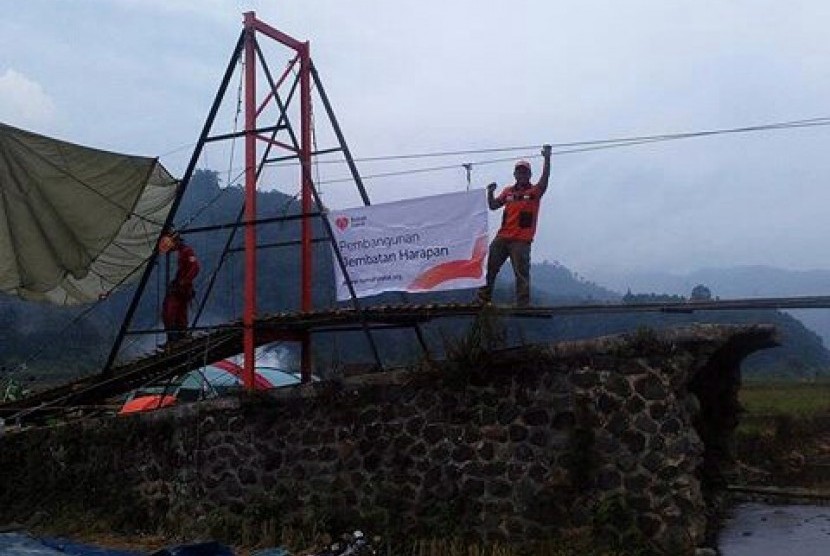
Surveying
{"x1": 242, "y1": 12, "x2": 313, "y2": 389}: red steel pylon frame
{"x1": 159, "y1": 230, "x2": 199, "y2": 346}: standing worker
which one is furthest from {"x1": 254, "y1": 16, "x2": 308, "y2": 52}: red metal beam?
{"x1": 159, "y1": 230, "x2": 199, "y2": 346}: standing worker

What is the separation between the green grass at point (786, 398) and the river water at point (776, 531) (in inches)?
176

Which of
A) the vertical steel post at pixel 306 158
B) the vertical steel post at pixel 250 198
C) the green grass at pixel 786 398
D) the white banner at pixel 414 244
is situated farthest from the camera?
the green grass at pixel 786 398

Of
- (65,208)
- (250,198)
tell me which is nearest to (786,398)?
(250,198)

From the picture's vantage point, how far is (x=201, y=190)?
6556 cm

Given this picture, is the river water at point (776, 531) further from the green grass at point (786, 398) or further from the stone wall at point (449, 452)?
the green grass at point (786, 398)

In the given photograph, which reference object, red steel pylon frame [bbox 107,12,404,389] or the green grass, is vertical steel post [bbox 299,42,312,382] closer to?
red steel pylon frame [bbox 107,12,404,389]

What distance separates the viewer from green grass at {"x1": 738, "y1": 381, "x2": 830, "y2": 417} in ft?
67.6

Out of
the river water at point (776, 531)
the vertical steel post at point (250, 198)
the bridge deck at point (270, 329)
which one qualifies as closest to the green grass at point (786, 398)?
the river water at point (776, 531)

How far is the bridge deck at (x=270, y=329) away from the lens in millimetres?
9391

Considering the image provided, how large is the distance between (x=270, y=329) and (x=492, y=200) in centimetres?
362

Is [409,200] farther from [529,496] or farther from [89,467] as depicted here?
[89,467]

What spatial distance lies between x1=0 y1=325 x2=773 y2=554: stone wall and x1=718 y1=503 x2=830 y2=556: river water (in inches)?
31.4

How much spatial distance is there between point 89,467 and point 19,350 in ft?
124

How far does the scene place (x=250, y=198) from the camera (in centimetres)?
1266
